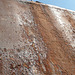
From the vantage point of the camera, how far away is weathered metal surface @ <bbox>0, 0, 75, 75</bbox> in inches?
89.8

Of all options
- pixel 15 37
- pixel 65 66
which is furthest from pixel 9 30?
pixel 65 66

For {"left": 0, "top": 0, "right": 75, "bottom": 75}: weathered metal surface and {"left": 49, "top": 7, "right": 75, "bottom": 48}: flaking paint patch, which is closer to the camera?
{"left": 0, "top": 0, "right": 75, "bottom": 75}: weathered metal surface

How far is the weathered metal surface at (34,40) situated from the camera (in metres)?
2.28

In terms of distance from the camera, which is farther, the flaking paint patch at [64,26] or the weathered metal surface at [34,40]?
the flaking paint patch at [64,26]

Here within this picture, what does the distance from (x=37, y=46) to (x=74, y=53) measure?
105 cm

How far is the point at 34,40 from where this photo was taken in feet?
8.93

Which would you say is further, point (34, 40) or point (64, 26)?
point (64, 26)

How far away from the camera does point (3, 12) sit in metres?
2.91

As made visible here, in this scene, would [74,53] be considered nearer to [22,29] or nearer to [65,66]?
[65,66]

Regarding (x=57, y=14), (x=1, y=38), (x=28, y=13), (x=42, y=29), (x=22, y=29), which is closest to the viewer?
(x=1, y=38)

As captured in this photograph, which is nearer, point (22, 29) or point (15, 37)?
point (15, 37)

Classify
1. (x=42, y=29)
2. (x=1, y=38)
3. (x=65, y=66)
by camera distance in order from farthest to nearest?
(x=42, y=29) < (x=65, y=66) < (x=1, y=38)

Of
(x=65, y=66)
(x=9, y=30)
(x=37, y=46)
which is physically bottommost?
(x=65, y=66)

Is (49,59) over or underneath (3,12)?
underneath
